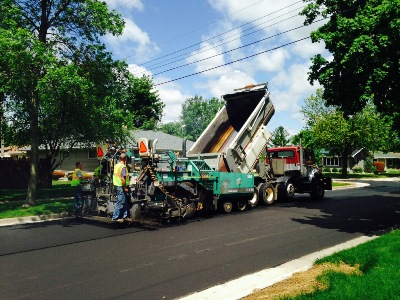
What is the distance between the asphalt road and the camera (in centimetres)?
539

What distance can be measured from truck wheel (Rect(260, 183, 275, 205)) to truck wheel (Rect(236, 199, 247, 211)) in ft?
4.74

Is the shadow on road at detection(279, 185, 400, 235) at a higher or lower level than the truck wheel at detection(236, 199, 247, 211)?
lower

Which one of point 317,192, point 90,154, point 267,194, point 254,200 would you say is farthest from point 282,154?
point 90,154

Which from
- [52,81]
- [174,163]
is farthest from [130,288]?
[52,81]

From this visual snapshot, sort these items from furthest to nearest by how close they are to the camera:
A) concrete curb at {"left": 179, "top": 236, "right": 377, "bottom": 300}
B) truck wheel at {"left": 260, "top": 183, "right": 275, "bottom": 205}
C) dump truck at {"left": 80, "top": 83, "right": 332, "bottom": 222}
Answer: truck wheel at {"left": 260, "top": 183, "right": 275, "bottom": 205}
dump truck at {"left": 80, "top": 83, "right": 332, "bottom": 222}
concrete curb at {"left": 179, "top": 236, "right": 377, "bottom": 300}

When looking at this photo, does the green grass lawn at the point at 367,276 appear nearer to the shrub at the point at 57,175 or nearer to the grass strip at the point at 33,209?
the grass strip at the point at 33,209

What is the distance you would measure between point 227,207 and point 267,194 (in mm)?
2752

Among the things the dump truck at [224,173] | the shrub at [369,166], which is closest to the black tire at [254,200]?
the dump truck at [224,173]

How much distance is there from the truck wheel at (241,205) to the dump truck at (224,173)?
4 cm

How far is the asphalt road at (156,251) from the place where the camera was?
5395mm

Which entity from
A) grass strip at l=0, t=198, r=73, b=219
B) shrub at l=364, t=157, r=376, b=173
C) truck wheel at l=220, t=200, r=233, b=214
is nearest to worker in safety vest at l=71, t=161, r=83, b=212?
grass strip at l=0, t=198, r=73, b=219

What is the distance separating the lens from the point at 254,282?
5332 mm

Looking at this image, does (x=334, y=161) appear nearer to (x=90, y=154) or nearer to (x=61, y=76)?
(x=90, y=154)

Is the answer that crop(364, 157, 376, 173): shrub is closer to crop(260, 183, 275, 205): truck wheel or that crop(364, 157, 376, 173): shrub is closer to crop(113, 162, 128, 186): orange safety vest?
crop(260, 183, 275, 205): truck wheel
